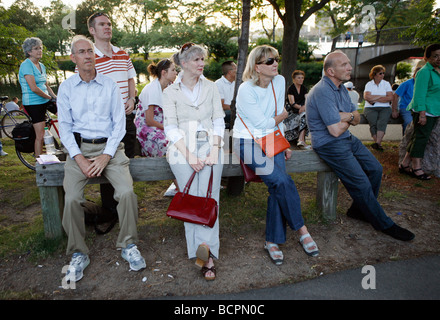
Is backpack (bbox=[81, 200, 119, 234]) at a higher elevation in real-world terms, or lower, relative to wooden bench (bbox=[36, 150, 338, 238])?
lower

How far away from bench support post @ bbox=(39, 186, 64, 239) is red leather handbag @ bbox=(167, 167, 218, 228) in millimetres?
1252

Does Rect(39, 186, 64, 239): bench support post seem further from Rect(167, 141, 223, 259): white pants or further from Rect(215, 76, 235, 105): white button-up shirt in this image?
Rect(215, 76, 235, 105): white button-up shirt

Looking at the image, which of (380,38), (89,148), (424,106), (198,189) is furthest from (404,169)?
(380,38)

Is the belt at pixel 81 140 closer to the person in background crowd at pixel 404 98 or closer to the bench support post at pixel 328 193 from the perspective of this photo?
the bench support post at pixel 328 193

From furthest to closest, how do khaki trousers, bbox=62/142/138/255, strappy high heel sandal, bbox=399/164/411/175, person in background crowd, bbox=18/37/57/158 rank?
strappy high heel sandal, bbox=399/164/411/175
person in background crowd, bbox=18/37/57/158
khaki trousers, bbox=62/142/138/255

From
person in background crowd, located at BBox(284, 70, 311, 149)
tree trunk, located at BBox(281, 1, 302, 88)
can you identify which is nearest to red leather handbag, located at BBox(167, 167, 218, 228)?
person in background crowd, located at BBox(284, 70, 311, 149)

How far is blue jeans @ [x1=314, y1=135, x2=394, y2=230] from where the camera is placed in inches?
139

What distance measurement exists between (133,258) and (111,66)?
2.37 meters

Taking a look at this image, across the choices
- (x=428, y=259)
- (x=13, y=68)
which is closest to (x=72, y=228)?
(x=428, y=259)

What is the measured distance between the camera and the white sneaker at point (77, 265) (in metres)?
2.84

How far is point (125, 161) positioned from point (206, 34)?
1283 inches

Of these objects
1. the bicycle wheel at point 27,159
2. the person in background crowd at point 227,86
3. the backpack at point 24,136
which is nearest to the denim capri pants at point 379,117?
the person in background crowd at point 227,86

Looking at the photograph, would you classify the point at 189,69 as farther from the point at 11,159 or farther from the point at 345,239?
the point at 11,159

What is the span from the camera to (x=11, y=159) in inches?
262
